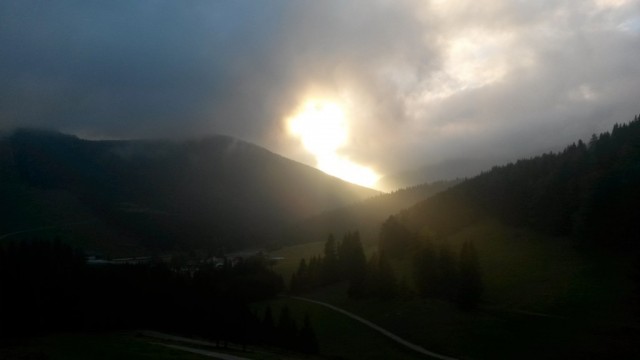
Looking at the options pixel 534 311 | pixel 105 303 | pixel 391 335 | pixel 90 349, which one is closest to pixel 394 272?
pixel 391 335

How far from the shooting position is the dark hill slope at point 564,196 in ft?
402

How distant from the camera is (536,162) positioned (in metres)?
186

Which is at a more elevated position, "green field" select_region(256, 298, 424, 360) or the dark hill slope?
the dark hill slope

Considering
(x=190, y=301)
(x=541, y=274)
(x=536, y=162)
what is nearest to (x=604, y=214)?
(x=541, y=274)

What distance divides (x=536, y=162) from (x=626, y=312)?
103 m

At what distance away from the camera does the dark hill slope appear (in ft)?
402

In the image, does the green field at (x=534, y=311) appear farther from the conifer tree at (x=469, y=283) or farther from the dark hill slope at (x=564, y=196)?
the dark hill slope at (x=564, y=196)

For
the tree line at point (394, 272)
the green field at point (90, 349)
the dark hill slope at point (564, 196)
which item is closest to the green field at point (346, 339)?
the tree line at point (394, 272)

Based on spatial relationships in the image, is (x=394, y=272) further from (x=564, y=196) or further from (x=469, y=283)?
(x=564, y=196)

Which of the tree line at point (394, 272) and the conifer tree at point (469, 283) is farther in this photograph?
the tree line at point (394, 272)

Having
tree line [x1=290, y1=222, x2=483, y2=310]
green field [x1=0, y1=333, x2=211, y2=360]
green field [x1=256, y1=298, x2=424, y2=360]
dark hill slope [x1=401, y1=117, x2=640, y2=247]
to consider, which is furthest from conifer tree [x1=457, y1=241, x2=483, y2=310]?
green field [x1=0, y1=333, x2=211, y2=360]

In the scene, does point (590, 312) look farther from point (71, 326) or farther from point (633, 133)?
point (633, 133)

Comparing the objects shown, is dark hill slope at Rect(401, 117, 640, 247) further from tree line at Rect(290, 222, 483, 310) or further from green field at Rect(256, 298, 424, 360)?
green field at Rect(256, 298, 424, 360)

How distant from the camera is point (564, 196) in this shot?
147625mm
